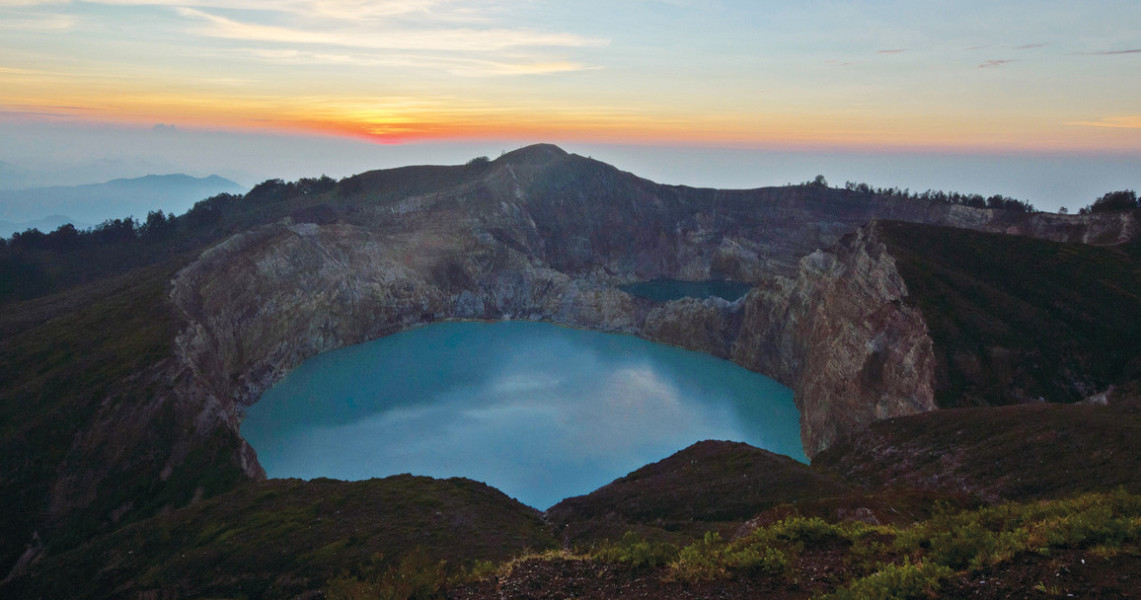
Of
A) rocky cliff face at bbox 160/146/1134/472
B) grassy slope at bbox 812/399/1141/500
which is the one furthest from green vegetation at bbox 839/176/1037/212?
grassy slope at bbox 812/399/1141/500

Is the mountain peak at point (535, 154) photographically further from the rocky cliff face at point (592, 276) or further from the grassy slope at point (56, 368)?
the grassy slope at point (56, 368)

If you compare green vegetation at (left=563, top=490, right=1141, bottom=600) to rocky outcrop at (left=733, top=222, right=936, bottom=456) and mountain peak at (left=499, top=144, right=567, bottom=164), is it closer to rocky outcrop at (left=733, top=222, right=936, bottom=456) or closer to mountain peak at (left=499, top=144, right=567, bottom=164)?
rocky outcrop at (left=733, top=222, right=936, bottom=456)

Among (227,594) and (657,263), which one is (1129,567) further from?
(657,263)

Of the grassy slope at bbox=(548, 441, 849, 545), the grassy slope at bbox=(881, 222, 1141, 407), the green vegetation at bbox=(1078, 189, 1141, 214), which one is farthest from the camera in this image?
the green vegetation at bbox=(1078, 189, 1141, 214)

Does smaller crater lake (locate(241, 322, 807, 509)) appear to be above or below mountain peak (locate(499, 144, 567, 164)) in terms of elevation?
below

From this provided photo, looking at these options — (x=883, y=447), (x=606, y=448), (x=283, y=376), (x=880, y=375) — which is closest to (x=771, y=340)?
(x=880, y=375)

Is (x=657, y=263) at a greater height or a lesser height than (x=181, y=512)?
greater
